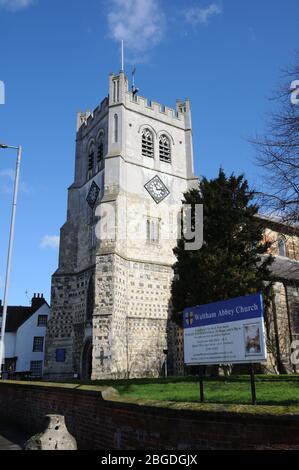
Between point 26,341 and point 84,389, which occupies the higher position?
point 26,341

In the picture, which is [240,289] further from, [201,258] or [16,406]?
[16,406]

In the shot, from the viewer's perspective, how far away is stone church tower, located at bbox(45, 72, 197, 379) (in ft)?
76.8

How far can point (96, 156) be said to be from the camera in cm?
3041

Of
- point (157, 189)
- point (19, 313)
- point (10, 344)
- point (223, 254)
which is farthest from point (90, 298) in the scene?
point (19, 313)

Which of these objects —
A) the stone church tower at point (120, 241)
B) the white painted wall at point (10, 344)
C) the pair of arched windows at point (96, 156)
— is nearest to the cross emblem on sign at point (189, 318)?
the stone church tower at point (120, 241)

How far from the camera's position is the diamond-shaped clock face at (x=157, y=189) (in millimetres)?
28525

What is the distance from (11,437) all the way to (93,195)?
20842 mm

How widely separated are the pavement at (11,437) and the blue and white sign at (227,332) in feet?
14.4

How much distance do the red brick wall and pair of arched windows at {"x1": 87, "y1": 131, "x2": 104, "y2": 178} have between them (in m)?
22.0

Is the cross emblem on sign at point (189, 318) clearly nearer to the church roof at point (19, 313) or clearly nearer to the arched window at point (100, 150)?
the arched window at point (100, 150)

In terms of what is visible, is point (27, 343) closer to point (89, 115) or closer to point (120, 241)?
point (120, 241)

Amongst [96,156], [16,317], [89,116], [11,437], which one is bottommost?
[11,437]

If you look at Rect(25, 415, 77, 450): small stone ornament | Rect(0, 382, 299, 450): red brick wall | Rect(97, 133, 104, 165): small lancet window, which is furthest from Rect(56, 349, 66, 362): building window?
Rect(25, 415, 77, 450): small stone ornament

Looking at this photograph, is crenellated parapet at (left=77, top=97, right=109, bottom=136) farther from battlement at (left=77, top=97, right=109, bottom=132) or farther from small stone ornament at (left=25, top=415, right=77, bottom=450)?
small stone ornament at (left=25, top=415, right=77, bottom=450)
